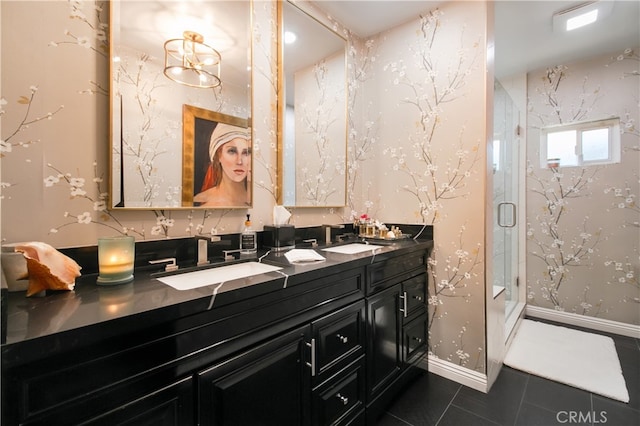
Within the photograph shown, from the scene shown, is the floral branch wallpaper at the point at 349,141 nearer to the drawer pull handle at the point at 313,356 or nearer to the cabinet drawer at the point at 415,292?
the cabinet drawer at the point at 415,292

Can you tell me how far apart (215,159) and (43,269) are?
0.80m

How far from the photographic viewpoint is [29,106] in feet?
3.06

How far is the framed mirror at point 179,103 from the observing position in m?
1.13

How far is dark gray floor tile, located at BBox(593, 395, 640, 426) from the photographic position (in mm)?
1520

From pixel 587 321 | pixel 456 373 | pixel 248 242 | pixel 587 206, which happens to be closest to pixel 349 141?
pixel 248 242

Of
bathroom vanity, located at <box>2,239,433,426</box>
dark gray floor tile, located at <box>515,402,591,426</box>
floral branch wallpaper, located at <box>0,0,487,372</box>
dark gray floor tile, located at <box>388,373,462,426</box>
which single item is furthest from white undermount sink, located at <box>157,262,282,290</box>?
dark gray floor tile, located at <box>515,402,591,426</box>

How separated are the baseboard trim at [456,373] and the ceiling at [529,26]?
248 centimetres

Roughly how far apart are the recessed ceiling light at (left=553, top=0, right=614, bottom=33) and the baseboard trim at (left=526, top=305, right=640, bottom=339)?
8.58ft

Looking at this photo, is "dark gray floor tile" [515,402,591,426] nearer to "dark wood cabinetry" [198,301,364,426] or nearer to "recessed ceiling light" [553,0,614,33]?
"dark wood cabinetry" [198,301,364,426]

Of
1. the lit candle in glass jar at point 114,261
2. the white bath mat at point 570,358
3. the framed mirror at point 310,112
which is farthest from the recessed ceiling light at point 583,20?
the lit candle in glass jar at point 114,261

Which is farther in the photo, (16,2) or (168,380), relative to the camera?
(16,2)

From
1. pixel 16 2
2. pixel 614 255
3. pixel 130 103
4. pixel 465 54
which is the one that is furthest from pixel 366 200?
pixel 614 255

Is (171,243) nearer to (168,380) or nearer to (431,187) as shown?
(168,380)

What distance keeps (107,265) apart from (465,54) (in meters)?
2.25
